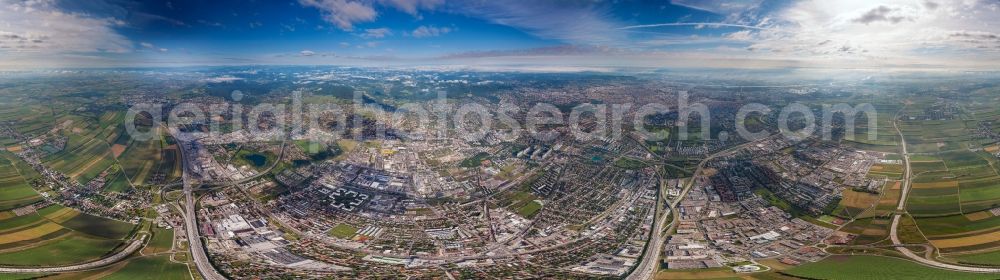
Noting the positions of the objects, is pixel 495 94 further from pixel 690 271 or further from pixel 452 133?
pixel 690 271

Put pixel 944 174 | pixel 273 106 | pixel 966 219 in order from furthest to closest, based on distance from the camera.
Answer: pixel 273 106 < pixel 944 174 < pixel 966 219

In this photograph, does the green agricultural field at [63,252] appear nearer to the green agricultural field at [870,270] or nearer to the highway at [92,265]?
the highway at [92,265]

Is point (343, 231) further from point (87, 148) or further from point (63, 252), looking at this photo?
point (87, 148)

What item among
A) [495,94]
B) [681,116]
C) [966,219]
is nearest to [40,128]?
[495,94]

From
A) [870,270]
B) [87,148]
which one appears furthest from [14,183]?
[870,270]

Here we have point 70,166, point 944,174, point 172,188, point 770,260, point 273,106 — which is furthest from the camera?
point 273,106

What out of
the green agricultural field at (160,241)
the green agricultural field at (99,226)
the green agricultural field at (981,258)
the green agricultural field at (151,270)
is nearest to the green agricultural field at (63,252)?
the green agricultural field at (99,226)
